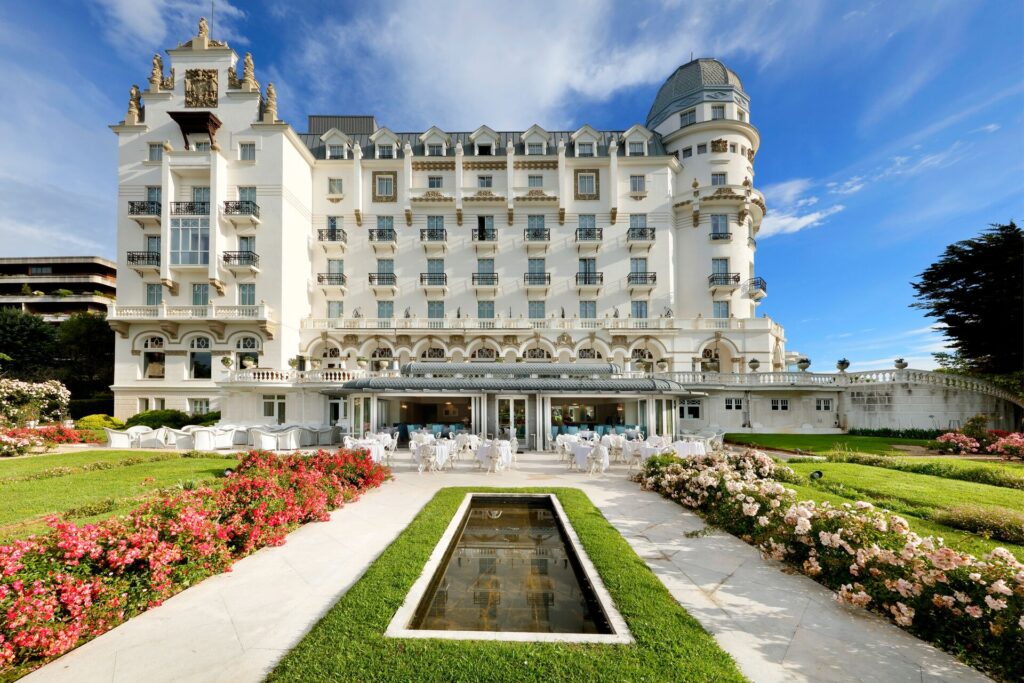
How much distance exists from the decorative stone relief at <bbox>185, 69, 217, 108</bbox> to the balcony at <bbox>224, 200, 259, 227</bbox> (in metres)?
7.87

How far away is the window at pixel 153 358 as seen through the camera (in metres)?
29.2

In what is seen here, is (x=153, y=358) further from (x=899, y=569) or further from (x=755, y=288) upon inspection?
(x=755, y=288)

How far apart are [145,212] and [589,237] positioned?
103 feet

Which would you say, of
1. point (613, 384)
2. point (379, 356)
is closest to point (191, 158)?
point (379, 356)

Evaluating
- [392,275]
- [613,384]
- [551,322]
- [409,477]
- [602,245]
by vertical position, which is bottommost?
[409,477]

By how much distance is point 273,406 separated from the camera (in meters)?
25.9

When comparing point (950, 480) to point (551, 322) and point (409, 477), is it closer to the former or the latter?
point (409, 477)

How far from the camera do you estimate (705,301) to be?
32.9m

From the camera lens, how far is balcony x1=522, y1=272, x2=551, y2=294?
32844 mm

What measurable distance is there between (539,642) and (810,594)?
12.6 feet

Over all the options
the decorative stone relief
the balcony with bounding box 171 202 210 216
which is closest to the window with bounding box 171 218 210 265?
the balcony with bounding box 171 202 210 216

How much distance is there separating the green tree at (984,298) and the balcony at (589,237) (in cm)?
2069

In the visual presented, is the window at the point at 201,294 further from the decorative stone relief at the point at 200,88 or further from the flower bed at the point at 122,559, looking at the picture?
the flower bed at the point at 122,559

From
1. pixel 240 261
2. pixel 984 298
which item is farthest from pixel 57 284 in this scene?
pixel 984 298
